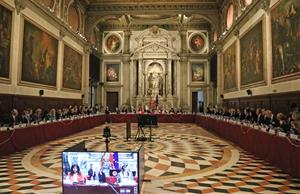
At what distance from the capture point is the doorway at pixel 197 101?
27.3 meters

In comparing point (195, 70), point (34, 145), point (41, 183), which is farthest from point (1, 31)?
point (195, 70)

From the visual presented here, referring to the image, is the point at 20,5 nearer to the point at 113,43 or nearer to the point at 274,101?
the point at 274,101

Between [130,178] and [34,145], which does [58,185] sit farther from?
[34,145]

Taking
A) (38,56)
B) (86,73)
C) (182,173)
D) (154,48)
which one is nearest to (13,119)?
(38,56)

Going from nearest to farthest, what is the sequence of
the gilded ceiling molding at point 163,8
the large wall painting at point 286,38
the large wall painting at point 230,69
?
the large wall painting at point 286,38 < the large wall painting at point 230,69 < the gilded ceiling molding at point 163,8

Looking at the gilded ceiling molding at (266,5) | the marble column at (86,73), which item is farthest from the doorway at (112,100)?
the gilded ceiling molding at (266,5)

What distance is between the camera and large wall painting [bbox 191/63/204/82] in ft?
90.3

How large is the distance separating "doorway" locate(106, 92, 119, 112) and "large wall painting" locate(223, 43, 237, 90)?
41.7 ft

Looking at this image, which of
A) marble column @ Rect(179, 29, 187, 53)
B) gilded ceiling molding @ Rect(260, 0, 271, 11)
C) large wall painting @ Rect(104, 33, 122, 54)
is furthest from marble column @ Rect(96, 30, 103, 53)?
gilded ceiling molding @ Rect(260, 0, 271, 11)

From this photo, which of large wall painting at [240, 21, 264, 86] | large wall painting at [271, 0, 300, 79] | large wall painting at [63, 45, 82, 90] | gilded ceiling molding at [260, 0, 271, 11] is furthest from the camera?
large wall painting at [63, 45, 82, 90]

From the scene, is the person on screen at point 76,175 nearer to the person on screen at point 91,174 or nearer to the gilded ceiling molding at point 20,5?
the person on screen at point 91,174

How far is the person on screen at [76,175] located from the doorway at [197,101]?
24828mm

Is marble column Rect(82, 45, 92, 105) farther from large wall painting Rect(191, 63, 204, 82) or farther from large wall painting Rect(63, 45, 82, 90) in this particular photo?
large wall painting Rect(191, 63, 204, 82)

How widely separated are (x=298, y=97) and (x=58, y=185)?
7.78 metres
